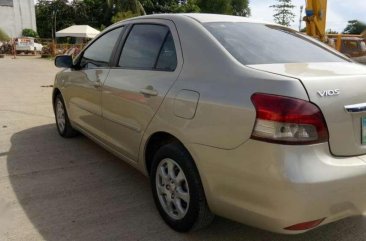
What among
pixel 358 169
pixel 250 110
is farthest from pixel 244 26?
pixel 358 169

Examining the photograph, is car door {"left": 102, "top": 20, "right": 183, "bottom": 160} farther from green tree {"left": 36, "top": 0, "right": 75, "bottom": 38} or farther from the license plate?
green tree {"left": 36, "top": 0, "right": 75, "bottom": 38}

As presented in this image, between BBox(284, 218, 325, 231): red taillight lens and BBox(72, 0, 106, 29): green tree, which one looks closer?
BBox(284, 218, 325, 231): red taillight lens

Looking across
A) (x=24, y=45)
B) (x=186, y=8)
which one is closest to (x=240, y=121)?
(x=24, y=45)

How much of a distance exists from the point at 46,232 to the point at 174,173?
1103 millimetres

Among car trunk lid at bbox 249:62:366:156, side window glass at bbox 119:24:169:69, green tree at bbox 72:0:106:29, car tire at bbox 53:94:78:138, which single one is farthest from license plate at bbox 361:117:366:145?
green tree at bbox 72:0:106:29

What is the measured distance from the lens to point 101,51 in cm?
442

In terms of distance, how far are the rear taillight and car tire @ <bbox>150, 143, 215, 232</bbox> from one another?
2.37 ft

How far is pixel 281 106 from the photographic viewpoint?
2283 mm

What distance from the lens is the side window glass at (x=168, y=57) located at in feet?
10.3

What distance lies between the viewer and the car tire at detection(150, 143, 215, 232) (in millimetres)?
2855

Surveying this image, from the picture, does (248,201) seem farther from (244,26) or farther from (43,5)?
(43,5)

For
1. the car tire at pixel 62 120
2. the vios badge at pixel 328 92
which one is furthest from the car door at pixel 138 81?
the car tire at pixel 62 120

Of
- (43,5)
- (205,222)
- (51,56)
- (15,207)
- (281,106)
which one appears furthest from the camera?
(43,5)

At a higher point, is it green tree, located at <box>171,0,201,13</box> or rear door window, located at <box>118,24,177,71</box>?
green tree, located at <box>171,0,201,13</box>
